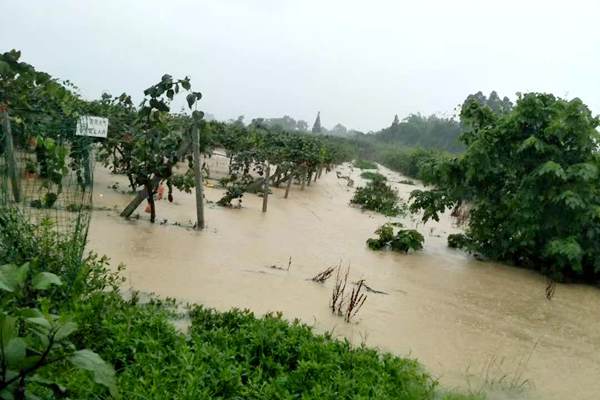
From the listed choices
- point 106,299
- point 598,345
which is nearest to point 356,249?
point 598,345

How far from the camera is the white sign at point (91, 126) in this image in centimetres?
461

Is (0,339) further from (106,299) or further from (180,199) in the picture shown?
(180,199)

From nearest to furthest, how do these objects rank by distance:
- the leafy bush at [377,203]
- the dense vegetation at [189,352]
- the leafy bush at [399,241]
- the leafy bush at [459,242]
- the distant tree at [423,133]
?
the dense vegetation at [189,352] → the leafy bush at [399,241] → the leafy bush at [459,242] → the leafy bush at [377,203] → the distant tree at [423,133]

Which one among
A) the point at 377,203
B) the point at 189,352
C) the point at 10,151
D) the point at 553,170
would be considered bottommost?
the point at 189,352

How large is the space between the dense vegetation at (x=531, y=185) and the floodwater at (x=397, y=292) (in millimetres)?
514

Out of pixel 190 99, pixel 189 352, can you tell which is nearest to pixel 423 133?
pixel 190 99

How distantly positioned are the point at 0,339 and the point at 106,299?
8.66 feet

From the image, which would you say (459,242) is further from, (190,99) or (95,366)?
(95,366)

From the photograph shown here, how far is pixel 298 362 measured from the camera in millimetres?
3689

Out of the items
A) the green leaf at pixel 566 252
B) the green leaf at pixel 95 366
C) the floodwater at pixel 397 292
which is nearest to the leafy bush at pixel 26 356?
the green leaf at pixel 95 366

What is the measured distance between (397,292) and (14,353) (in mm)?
5730

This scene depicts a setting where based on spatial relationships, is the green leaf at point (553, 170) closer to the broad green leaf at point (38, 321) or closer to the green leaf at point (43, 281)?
the green leaf at point (43, 281)

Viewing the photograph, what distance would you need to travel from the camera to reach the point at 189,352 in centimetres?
358

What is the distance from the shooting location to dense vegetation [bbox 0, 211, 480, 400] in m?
3.27
